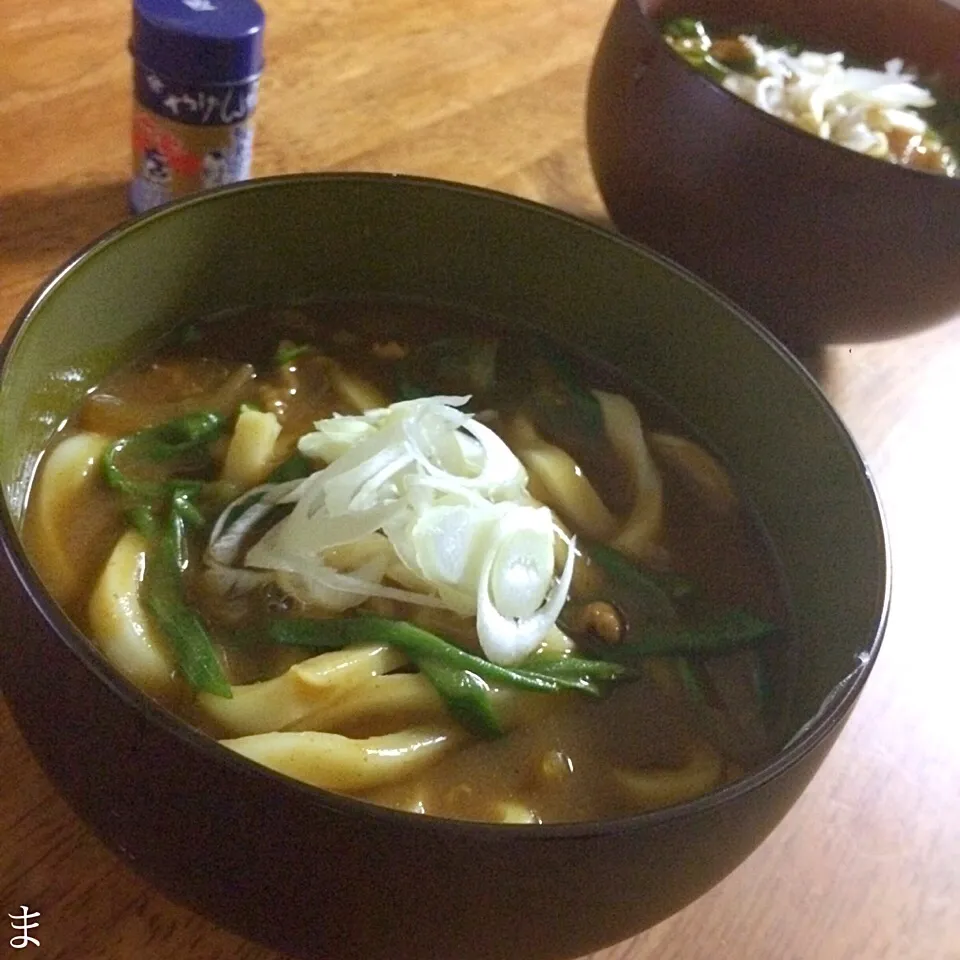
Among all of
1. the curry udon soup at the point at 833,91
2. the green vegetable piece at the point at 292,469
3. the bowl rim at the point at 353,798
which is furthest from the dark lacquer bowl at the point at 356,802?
the curry udon soup at the point at 833,91

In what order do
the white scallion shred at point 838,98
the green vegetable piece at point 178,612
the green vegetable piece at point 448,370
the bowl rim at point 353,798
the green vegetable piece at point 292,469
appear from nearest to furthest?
the bowl rim at point 353,798 → the green vegetable piece at point 178,612 → the green vegetable piece at point 292,469 → the green vegetable piece at point 448,370 → the white scallion shred at point 838,98

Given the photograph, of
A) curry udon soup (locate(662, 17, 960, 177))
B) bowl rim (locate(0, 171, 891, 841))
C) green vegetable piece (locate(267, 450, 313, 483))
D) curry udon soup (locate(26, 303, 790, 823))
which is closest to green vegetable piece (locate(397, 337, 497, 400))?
curry udon soup (locate(26, 303, 790, 823))

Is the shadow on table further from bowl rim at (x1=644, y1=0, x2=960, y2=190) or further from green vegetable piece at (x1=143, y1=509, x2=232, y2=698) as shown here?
bowl rim at (x1=644, y1=0, x2=960, y2=190)

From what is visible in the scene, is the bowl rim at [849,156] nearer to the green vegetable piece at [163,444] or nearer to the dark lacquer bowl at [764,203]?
the dark lacquer bowl at [764,203]

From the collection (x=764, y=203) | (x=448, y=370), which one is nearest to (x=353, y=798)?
(x=448, y=370)

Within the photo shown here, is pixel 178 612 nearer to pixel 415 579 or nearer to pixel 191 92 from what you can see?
pixel 415 579

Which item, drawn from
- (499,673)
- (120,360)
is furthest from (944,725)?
A: (120,360)

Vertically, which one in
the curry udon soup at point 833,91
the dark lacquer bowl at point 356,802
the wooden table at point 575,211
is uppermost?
the curry udon soup at point 833,91
